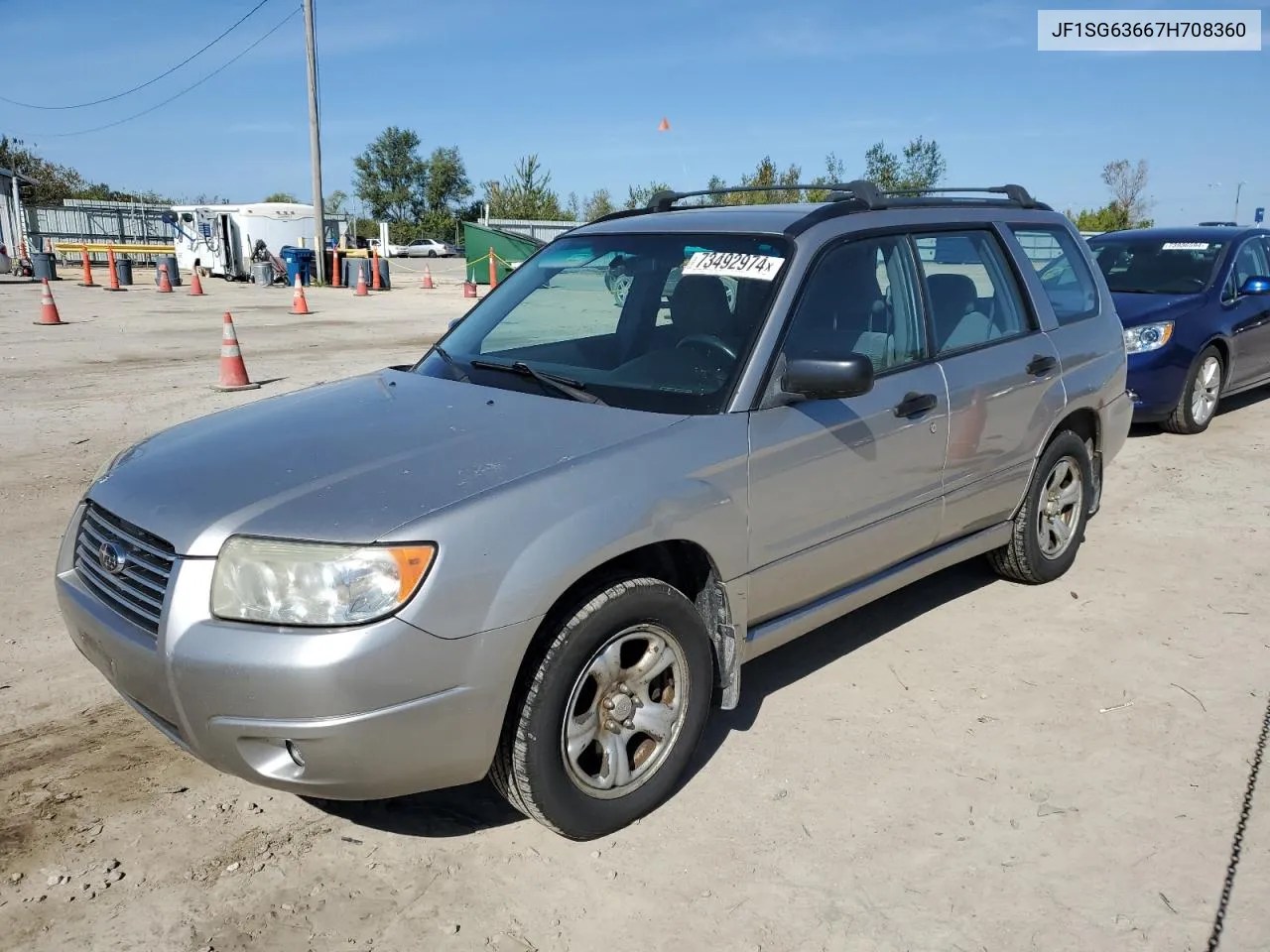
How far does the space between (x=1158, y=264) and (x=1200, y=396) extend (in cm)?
134

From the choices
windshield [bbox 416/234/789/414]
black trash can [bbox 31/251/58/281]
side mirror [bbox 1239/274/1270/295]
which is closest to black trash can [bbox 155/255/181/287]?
black trash can [bbox 31/251/58/281]

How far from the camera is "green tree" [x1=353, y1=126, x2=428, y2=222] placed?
87.8 metres

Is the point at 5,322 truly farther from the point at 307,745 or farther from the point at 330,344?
the point at 307,745

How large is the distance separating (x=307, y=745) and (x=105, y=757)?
137cm

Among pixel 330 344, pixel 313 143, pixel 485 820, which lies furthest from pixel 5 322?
pixel 485 820

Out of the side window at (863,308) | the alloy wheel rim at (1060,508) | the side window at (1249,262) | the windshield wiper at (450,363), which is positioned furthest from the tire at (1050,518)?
the side window at (1249,262)

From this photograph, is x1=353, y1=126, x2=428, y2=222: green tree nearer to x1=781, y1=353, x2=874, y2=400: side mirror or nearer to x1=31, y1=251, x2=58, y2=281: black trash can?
x1=31, y1=251, x2=58, y2=281: black trash can

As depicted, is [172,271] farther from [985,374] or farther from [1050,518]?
[985,374]

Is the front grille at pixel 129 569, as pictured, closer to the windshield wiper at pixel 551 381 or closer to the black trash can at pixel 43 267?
the windshield wiper at pixel 551 381

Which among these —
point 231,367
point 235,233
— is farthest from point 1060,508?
point 235,233

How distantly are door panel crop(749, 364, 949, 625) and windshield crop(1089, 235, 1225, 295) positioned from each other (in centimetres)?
597

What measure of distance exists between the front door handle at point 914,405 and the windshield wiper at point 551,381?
1.16m

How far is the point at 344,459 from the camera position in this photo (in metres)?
2.95

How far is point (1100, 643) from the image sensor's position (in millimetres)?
4410
